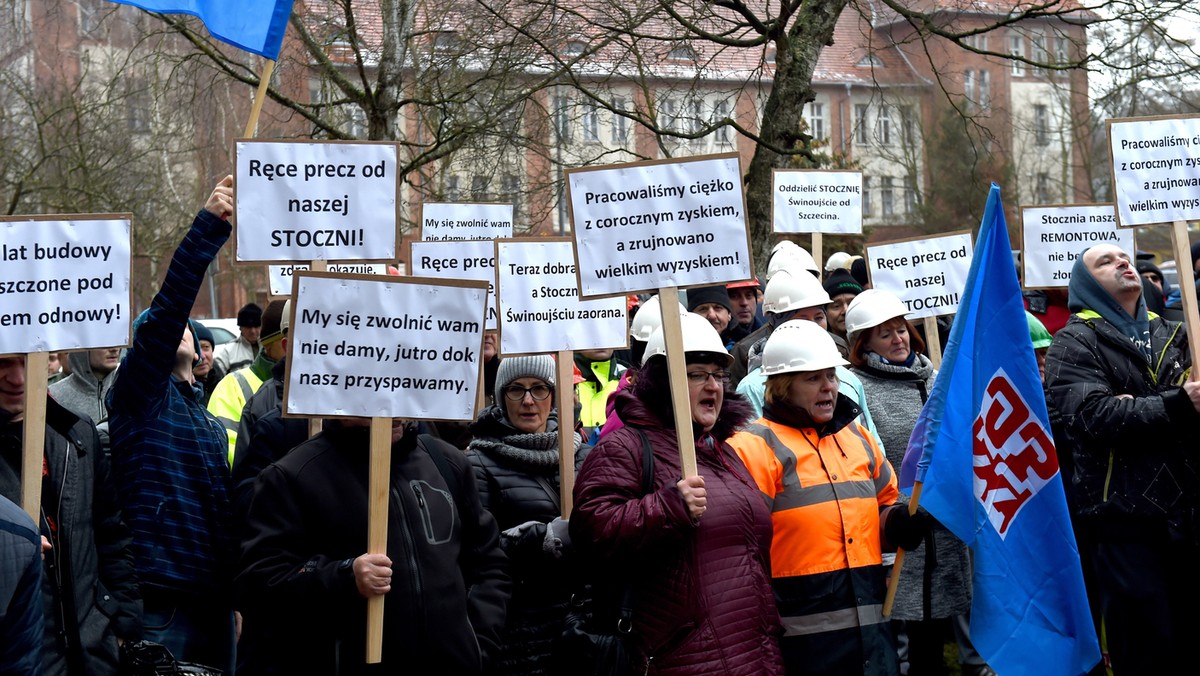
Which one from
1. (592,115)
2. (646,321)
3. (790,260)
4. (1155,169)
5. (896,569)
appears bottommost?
(896,569)

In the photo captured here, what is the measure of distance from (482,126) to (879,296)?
8794mm

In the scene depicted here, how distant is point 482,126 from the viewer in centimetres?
1519

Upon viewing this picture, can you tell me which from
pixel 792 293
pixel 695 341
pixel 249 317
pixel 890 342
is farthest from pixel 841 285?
pixel 249 317

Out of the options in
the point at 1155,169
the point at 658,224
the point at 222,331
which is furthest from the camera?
the point at 222,331

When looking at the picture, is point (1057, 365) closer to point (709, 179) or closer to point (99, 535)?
point (709, 179)

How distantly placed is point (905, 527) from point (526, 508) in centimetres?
140

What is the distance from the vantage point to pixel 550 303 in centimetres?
656

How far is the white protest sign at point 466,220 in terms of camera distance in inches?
365

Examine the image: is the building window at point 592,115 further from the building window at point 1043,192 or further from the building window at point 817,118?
the building window at point 817,118

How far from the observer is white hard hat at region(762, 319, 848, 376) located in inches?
213

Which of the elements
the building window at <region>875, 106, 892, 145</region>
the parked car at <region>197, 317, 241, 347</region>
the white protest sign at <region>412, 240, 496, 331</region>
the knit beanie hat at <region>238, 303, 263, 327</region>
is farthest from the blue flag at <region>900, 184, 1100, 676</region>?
the parked car at <region>197, 317, 241, 347</region>

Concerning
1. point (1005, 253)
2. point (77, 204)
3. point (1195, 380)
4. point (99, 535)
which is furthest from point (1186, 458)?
point (77, 204)

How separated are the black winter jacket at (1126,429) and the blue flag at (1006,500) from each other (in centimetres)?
83

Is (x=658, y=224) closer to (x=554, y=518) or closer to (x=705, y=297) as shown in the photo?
(x=554, y=518)
